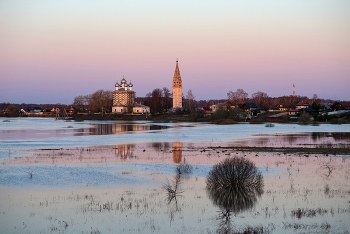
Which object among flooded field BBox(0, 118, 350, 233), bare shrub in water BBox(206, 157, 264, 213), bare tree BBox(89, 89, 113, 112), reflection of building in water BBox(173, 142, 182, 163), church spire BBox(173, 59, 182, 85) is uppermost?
church spire BBox(173, 59, 182, 85)

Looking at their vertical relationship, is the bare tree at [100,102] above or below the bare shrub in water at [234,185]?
above

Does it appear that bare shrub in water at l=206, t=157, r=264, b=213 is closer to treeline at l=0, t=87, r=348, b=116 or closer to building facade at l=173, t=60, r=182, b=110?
treeline at l=0, t=87, r=348, b=116

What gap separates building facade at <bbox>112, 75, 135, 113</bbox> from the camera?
456 feet

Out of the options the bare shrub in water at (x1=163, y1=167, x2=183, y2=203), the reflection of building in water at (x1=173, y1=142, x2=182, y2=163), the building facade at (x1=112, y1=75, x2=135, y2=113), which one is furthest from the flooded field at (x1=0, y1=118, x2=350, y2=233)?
the building facade at (x1=112, y1=75, x2=135, y2=113)

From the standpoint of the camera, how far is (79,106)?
162 metres

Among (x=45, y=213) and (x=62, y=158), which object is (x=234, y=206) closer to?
(x=45, y=213)

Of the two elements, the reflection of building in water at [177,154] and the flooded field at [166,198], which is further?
the reflection of building in water at [177,154]

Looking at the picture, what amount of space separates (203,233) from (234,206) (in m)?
2.85

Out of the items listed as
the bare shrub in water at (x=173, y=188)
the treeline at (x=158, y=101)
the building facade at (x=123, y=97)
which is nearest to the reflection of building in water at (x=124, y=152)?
the bare shrub in water at (x=173, y=188)

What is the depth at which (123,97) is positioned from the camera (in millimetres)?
143250

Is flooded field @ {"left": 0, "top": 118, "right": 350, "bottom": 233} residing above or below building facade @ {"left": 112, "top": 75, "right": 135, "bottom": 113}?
below

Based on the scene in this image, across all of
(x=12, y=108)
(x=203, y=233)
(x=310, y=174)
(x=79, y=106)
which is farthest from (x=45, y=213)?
(x=12, y=108)

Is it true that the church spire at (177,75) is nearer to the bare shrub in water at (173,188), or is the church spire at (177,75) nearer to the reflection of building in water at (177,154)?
the reflection of building in water at (177,154)

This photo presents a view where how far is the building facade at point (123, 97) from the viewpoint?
139125 millimetres
